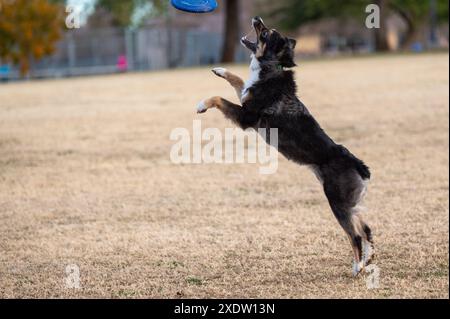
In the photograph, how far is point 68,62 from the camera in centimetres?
3684

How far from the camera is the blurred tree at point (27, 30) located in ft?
105

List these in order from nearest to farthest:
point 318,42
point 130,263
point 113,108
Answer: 1. point 130,263
2. point 113,108
3. point 318,42

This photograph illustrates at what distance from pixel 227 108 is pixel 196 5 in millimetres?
652

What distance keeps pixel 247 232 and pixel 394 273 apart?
156 centimetres

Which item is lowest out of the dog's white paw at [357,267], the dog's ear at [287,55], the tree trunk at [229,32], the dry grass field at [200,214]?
the tree trunk at [229,32]

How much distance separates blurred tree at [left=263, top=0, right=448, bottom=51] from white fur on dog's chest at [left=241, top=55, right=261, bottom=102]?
135ft

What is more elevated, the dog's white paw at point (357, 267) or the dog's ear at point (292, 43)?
the dog's ear at point (292, 43)

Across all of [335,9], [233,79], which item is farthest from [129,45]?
[233,79]

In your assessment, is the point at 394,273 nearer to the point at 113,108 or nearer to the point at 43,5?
the point at 113,108

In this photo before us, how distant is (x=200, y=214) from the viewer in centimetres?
693

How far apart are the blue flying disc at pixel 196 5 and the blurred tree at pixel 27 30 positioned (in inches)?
1112

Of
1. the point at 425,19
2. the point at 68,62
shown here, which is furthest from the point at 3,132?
the point at 425,19

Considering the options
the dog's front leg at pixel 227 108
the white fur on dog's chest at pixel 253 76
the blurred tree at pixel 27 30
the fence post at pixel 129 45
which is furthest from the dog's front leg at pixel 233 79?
the fence post at pixel 129 45

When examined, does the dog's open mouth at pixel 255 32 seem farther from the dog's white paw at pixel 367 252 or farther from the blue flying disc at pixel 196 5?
the dog's white paw at pixel 367 252
